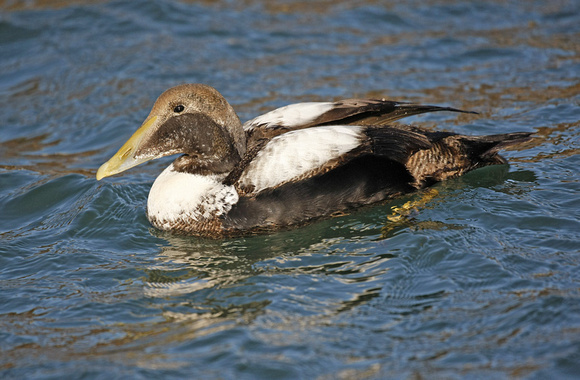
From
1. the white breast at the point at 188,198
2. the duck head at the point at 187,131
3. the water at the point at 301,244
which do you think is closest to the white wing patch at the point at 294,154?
the white breast at the point at 188,198

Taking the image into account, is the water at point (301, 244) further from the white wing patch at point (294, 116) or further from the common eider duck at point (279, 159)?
the white wing patch at point (294, 116)

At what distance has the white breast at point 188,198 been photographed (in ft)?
16.9

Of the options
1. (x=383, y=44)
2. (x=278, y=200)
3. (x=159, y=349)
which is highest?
Result: (x=383, y=44)

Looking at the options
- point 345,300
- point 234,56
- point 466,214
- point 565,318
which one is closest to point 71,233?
point 345,300

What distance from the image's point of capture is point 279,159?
5008 mm

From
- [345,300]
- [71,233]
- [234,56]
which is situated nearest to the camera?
[345,300]

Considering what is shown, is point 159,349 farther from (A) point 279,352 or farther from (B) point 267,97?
(B) point 267,97

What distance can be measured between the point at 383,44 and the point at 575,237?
5550mm

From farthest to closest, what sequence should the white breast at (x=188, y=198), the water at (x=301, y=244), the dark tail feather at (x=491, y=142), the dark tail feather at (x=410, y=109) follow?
1. the dark tail feather at (x=491, y=142)
2. the dark tail feather at (x=410, y=109)
3. the white breast at (x=188, y=198)
4. the water at (x=301, y=244)

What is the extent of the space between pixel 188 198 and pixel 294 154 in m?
0.91

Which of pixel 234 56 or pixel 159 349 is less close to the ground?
pixel 234 56

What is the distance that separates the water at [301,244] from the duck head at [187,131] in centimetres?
63

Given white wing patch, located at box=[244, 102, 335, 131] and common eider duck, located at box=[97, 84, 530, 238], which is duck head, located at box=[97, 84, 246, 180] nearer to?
common eider duck, located at box=[97, 84, 530, 238]

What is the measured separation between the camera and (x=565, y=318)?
12.3 feet
